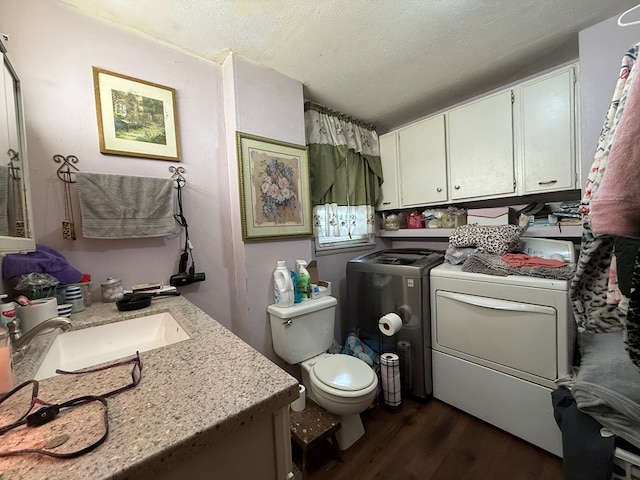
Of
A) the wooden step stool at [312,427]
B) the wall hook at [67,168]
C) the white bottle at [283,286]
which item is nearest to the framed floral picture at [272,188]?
the white bottle at [283,286]

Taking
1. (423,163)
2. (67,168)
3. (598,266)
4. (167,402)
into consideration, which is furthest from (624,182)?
(67,168)

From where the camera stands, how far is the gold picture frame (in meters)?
1.26

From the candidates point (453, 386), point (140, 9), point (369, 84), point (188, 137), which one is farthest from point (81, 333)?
point (369, 84)

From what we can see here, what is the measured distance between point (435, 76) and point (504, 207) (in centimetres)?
107

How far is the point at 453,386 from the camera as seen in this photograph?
5.40ft

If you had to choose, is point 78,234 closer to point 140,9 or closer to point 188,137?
point 188,137

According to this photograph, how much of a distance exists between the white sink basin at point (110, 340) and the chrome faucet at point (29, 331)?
9 centimetres

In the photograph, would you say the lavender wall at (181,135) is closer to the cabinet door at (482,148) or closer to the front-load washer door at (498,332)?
the front-load washer door at (498,332)

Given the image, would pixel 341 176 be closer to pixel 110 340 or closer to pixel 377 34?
pixel 377 34

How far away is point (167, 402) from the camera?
0.52 metres

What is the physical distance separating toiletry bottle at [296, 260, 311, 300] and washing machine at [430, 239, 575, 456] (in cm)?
84

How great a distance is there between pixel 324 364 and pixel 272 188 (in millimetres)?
1159

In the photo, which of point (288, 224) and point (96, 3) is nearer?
point (96, 3)

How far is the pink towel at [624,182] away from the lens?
46 centimetres
